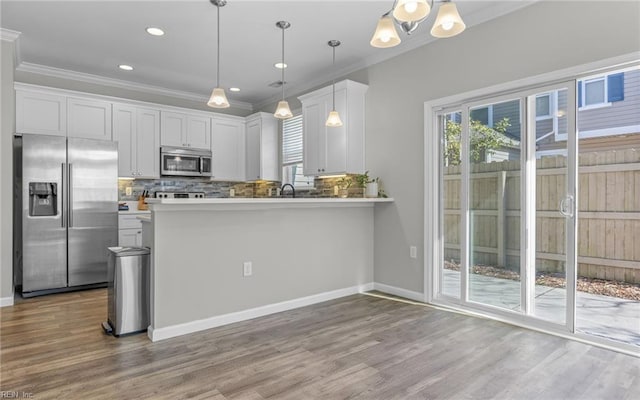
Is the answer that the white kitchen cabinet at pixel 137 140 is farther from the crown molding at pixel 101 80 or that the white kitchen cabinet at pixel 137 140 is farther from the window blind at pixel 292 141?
the window blind at pixel 292 141

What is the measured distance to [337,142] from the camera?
15.0ft

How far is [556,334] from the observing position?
9.55ft

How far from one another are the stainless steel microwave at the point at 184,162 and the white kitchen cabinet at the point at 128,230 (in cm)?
87

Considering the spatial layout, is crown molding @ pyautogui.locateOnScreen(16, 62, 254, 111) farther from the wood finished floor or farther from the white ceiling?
the wood finished floor

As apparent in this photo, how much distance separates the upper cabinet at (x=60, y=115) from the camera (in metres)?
4.37

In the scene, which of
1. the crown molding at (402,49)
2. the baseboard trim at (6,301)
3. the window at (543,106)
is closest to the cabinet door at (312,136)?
the crown molding at (402,49)

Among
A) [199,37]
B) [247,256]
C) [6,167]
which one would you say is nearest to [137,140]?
[6,167]

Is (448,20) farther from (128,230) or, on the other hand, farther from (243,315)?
(128,230)

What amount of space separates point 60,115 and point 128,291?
2918 mm

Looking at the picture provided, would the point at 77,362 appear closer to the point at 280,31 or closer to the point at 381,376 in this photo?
the point at 381,376

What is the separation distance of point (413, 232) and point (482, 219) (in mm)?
761

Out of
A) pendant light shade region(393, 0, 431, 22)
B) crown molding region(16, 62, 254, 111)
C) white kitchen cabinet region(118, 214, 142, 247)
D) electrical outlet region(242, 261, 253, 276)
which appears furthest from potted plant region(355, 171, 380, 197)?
crown molding region(16, 62, 254, 111)

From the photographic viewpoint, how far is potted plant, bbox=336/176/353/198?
4794 millimetres

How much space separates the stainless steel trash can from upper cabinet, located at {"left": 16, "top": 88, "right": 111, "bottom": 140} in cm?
249
